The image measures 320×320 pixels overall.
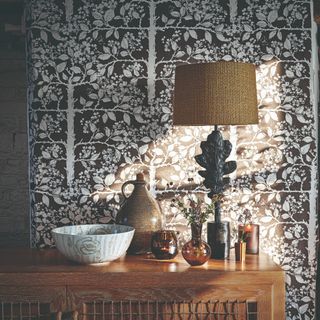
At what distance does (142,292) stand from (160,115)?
0.86 m

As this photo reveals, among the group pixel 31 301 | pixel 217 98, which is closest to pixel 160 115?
pixel 217 98

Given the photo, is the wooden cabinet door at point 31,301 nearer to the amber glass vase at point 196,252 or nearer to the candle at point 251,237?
the amber glass vase at point 196,252

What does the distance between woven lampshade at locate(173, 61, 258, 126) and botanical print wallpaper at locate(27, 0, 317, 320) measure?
40 cm

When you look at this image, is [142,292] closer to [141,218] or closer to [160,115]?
[141,218]

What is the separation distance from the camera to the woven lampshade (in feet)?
6.51

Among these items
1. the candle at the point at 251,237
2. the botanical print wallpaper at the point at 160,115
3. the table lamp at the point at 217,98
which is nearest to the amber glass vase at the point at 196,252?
the table lamp at the point at 217,98

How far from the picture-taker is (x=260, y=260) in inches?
81.5

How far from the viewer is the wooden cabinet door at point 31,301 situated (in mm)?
1882

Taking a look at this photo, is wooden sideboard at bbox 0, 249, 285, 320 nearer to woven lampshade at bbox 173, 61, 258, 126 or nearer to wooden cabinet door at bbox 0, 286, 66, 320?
wooden cabinet door at bbox 0, 286, 66, 320

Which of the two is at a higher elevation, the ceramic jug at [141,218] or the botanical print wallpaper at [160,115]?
the botanical print wallpaper at [160,115]

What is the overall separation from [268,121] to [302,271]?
2.40ft

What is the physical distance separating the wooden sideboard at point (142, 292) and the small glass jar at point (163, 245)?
0.11 meters

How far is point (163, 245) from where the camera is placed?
2.04 m

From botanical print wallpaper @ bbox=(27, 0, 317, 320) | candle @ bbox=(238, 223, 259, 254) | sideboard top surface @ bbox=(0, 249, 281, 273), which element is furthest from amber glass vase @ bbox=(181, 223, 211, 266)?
botanical print wallpaper @ bbox=(27, 0, 317, 320)
